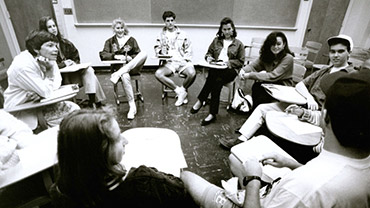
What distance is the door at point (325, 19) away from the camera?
462cm

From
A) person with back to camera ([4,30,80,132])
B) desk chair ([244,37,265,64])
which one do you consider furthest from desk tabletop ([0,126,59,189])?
desk chair ([244,37,265,64])

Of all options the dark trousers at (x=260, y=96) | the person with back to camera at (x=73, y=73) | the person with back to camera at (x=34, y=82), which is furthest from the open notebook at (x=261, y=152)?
the person with back to camera at (x=73, y=73)

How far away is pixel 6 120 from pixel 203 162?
1.77m

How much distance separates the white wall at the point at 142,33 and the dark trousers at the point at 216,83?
2433 millimetres

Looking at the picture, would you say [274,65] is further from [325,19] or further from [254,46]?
[325,19]

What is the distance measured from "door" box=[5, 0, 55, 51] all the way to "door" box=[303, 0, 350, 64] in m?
5.98

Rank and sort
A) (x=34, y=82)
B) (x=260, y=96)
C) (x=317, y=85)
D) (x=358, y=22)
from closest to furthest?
(x=34, y=82) < (x=317, y=85) < (x=260, y=96) < (x=358, y=22)

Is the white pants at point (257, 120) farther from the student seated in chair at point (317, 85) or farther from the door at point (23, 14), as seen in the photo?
the door at point (23, 14)

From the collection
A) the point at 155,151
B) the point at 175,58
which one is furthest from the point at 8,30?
the point at 155,151

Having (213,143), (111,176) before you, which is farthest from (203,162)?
(111,176)

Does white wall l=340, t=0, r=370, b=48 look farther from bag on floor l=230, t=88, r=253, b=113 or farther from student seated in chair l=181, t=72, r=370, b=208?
student seated in chair l=181, t=72, r=370, b=208

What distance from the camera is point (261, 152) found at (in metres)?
1.50

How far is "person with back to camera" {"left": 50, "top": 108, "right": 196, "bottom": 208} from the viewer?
76cm

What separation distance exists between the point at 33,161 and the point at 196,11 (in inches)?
187
